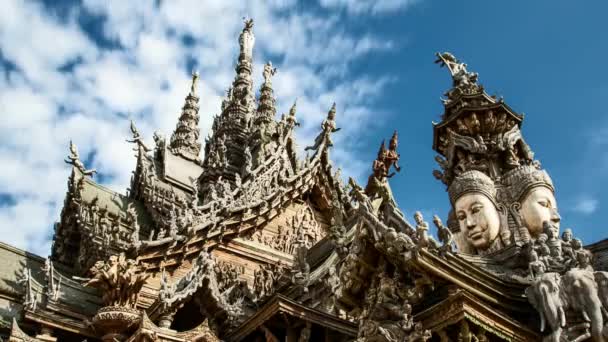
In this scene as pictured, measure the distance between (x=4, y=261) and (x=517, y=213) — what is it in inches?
506

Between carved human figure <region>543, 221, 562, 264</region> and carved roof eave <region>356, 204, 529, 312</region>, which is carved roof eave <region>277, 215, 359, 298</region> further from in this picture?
carved roof eave <region>356, 204, 529, 312</region>

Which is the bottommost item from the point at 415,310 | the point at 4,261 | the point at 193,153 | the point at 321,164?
the point at 415,310

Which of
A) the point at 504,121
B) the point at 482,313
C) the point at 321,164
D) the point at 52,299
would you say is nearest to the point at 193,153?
the point at 321,164

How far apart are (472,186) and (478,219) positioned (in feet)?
1.01

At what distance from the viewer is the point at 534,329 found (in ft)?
13.1

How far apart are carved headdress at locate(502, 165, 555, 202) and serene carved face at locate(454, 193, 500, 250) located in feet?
0.85

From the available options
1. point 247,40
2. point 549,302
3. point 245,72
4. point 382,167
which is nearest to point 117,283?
point 382,167

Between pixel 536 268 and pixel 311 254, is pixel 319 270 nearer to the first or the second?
pixel 311 254

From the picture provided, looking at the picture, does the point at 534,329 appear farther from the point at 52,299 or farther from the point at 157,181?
the point at 157,181

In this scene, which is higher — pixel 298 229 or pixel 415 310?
pixel 298 229

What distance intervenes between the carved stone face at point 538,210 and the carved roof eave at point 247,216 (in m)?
9.88

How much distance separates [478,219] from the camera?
5.58 m

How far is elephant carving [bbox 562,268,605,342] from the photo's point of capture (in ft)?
12.1

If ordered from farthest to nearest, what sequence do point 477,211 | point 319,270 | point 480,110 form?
point 319,270 < point 480,110 < point 477,211
